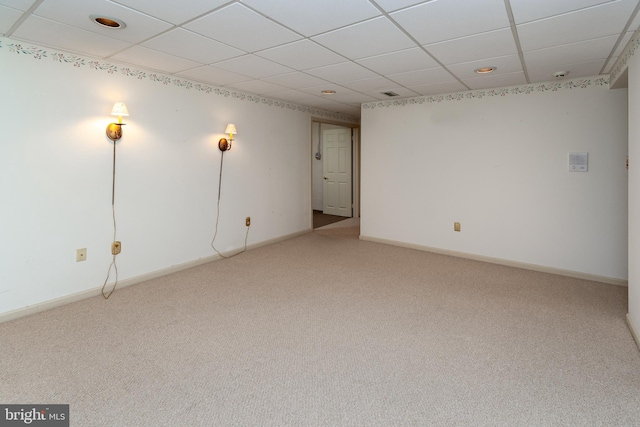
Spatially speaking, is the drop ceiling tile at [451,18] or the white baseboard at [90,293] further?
the white baseboard at [90,293]

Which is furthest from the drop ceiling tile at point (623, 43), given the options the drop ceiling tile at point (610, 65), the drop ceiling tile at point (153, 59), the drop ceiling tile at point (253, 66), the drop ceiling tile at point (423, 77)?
the drop ceiling tile at point (153, 59)

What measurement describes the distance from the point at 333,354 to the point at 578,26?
269 cm

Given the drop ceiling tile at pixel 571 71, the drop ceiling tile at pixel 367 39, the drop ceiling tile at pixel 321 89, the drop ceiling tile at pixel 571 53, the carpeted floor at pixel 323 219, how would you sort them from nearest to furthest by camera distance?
the drop ceiling tile at pixel 367 39 < the drop ceiling tile at pixel 571 53 < the drop ceiling tile at pixel 571 71 < the drop ceiling tile at pixel 321 89 < the carpeted floor at pixel 323 219

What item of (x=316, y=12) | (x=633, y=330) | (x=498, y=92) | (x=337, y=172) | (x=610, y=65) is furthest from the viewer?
(x=337, y=172)

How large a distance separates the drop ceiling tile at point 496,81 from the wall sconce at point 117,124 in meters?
3.45

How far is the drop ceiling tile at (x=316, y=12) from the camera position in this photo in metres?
2.00

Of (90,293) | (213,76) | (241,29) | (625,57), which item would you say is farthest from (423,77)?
(90,293)

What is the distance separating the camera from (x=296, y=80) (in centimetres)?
385

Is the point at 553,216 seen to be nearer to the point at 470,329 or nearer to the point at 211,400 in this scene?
the point at 470,329

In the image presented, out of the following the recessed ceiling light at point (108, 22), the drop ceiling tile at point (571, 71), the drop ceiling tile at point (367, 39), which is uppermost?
the drop ceiling tile at point (571, 71)

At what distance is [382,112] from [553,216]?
102 inches

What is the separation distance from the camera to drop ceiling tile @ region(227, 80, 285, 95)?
4.01 metres

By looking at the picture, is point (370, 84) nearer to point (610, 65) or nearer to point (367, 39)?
point (367, 39)

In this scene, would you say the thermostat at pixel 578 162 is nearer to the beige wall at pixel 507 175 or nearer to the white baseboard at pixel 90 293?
the beige wall at pixel 507 175
